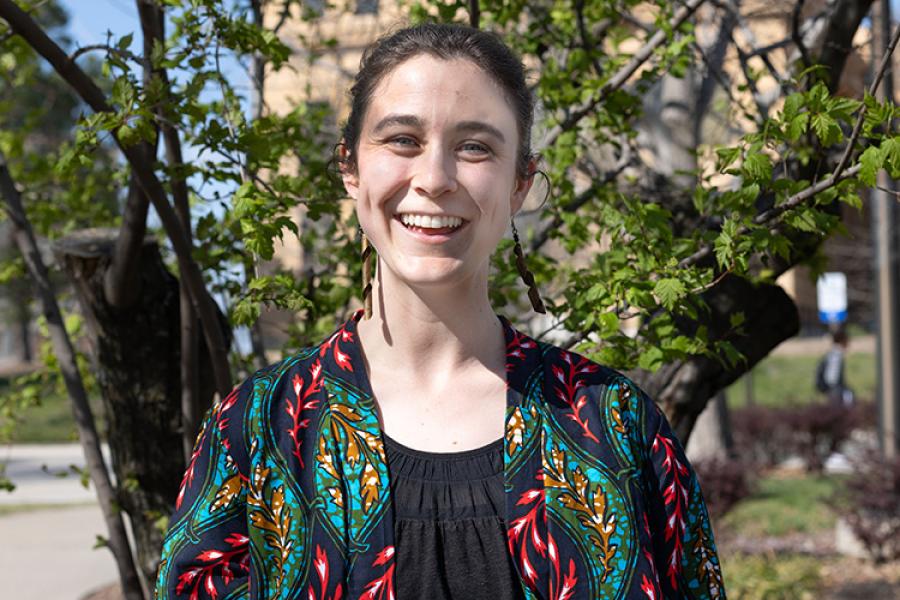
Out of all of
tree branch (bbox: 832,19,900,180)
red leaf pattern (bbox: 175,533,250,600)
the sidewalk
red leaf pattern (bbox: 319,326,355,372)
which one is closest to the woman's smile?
red leaf pattern (bbox: 319,326,355,372)

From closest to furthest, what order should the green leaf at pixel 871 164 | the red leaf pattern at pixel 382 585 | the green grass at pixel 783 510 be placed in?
the red leaf pattern at pixel 382 585 → the green leaf at pixel 871 164 → the green grass at pixel 783 510

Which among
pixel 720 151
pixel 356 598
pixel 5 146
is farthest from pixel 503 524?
pixel 5 146

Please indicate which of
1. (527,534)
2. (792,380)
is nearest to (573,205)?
(527,534)

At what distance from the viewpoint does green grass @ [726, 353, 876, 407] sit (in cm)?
2259

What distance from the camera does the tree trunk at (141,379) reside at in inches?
138

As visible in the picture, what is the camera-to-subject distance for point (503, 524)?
1.77m

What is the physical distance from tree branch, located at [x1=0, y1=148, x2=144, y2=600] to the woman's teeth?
1990mm

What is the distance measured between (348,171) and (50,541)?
8.56m

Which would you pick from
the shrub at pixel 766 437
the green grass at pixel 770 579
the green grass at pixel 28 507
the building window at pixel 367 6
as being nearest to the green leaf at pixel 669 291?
the building window at pixel 367 6

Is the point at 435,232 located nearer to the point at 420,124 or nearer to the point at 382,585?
the point at 420,124

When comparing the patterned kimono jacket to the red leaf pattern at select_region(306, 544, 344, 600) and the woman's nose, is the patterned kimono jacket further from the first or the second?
the woman's nose

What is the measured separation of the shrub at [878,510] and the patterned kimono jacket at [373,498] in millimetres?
6750

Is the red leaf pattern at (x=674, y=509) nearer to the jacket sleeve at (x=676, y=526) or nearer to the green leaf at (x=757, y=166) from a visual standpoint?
the jacket sleeve at (x=676, y=526)

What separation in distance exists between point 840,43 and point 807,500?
8212 mm
